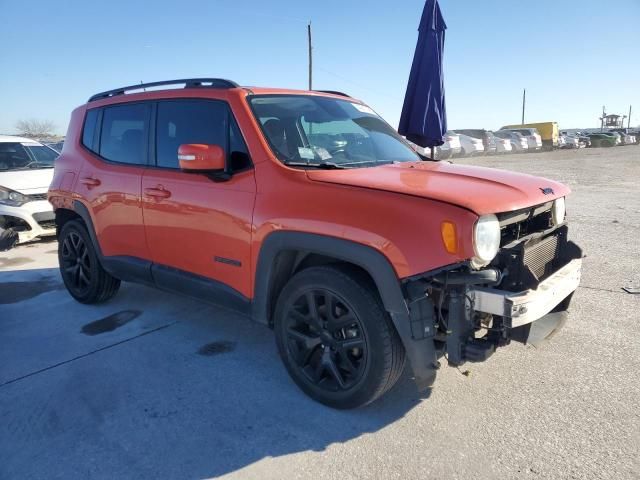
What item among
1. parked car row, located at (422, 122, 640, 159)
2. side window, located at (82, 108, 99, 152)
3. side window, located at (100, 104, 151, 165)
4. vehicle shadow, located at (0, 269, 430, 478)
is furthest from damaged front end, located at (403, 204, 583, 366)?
parked car row, located at (422, 122, 640, 159)

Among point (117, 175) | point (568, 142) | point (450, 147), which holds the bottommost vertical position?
point (117, 175)

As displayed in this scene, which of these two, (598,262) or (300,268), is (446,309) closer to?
(300,268)

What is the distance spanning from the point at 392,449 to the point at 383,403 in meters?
0.43

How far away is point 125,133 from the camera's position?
4.13m

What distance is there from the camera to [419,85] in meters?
5.96

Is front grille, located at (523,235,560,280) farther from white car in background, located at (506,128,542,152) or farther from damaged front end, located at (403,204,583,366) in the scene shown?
white car in background, located at (506,128,542,152)

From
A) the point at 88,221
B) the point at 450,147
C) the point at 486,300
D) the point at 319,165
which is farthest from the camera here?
the point at 450,147

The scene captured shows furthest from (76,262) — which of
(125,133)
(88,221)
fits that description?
(125,133)

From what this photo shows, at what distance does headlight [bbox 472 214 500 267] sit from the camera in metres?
2.29

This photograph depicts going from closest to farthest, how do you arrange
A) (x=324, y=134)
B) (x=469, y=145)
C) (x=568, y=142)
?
(x=324, y=134) → (x=469, y=145) → (x=568, y=142)

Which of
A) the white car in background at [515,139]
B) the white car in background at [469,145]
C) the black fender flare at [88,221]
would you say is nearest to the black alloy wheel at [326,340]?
the black fender flare at [88,221]

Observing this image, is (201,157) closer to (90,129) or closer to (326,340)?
(326,340)

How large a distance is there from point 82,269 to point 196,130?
2177mm

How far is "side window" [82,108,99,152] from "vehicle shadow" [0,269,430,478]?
1679 millimetres
